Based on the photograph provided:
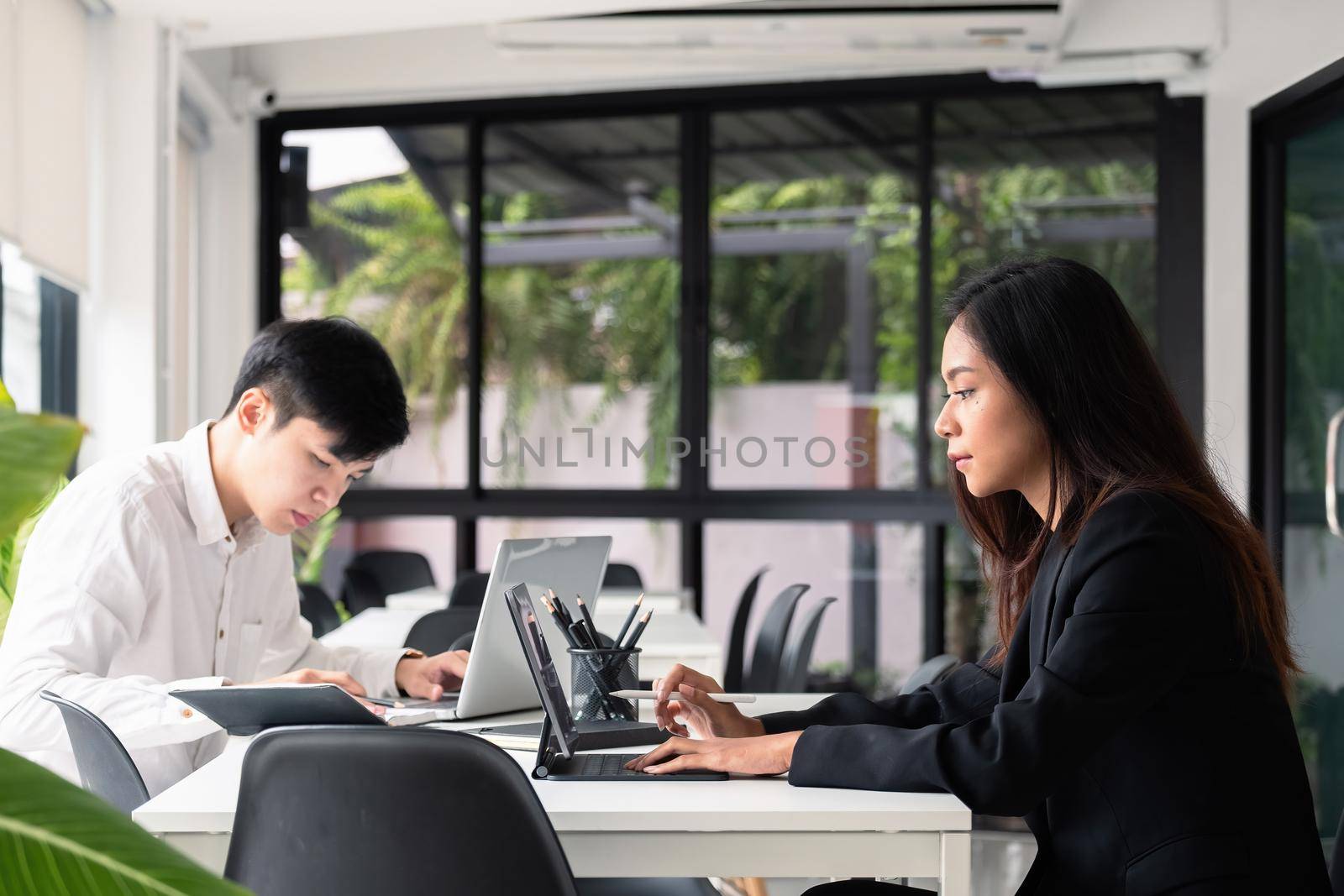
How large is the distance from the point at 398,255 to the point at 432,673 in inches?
175

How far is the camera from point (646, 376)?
6293 mm

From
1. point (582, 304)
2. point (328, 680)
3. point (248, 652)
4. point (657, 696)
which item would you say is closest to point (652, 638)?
point (248, 652)

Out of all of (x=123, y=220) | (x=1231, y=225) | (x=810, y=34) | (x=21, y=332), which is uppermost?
(x=810, y=34)

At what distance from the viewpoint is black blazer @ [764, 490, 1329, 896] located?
1445 mm

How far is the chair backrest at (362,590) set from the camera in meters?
5.27

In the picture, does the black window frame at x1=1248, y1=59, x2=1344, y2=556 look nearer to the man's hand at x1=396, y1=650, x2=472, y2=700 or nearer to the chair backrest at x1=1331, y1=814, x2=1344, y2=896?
the chair backrest at x1=1331, y1=814, x2=1344, y2=896

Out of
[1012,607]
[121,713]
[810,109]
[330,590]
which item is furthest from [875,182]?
[121,713]

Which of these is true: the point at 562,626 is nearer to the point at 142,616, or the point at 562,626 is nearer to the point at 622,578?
the point at 142,616

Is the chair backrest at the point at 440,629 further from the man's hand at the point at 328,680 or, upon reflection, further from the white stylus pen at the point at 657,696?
the white stylus pen at the point at 657,696

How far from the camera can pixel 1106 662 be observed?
1456 millimetres

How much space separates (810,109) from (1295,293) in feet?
7.84

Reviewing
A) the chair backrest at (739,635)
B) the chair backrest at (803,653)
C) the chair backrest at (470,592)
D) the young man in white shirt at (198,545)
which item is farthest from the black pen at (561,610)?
the chair backrest at (739,635)

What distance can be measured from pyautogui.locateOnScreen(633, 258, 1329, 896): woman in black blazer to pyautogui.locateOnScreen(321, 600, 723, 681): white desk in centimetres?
142

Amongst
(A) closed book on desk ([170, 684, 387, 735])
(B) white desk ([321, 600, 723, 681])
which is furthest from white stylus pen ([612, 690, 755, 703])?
(B) white desk ([321, 600, 723, 681])
